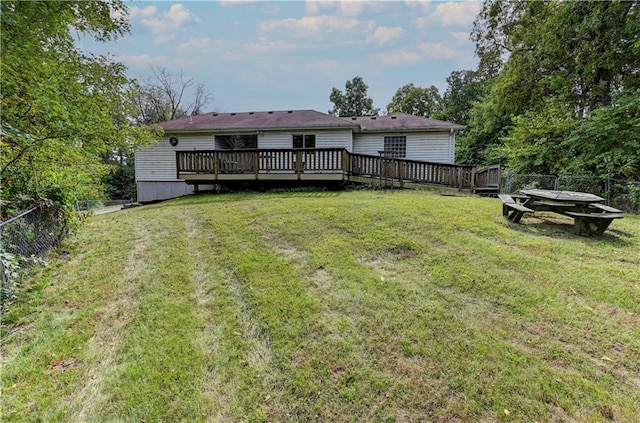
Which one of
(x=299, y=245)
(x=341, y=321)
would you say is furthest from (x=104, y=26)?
(x=341, y=321)

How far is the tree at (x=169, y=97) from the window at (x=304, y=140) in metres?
22.5

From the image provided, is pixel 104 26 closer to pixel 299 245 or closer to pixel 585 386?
pixel 299 245

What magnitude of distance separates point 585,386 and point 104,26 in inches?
389

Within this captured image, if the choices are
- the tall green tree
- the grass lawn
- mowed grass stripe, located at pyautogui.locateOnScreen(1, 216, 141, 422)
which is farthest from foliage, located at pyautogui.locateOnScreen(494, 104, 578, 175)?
the tall green tree

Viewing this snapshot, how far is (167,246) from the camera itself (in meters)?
5.37

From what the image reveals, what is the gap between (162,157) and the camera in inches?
603

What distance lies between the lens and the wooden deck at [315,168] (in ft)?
38.0

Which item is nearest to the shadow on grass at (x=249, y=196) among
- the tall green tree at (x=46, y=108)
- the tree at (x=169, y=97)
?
the tall green tree at (x=46, y=108)

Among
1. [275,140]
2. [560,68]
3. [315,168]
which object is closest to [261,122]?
[275,140]

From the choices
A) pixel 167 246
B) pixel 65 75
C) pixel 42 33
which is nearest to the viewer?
pixel 42 33

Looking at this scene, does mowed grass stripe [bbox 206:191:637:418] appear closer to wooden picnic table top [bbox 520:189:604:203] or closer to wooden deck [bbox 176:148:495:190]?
wooden picnic table top [bbox 520:189:604:203]

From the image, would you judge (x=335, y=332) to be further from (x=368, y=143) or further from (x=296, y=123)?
(x=368, y=143)

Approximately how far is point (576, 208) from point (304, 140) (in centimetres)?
1072

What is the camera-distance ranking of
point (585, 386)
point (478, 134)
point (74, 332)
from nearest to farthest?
point (585, 386)
point (74, 332)
point (478, 134)
